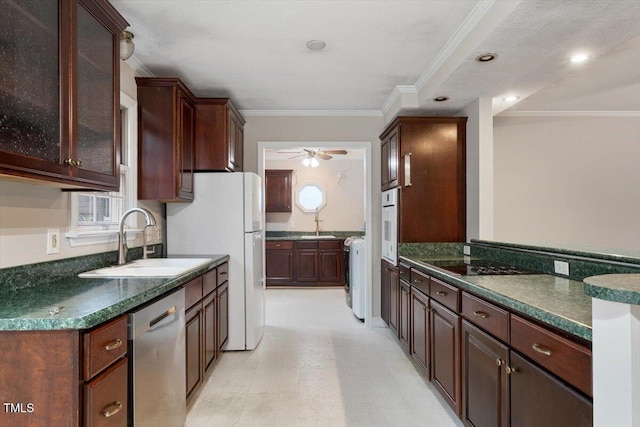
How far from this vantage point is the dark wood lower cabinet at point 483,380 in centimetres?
162

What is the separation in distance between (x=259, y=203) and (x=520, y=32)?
2641 millimetres

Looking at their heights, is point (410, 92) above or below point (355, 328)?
above

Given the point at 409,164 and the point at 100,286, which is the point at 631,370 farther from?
the point at 409,164

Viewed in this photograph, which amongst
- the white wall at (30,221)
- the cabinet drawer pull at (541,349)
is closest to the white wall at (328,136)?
the white wall at (30,221)

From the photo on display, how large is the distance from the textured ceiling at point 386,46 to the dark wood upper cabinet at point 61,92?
0.53 metres

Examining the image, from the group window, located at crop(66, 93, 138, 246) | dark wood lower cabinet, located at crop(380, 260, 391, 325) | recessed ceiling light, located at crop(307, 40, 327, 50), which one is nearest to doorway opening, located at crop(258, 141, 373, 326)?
dark wood lower cabinet, located at crop(380, 260, 391, 325)

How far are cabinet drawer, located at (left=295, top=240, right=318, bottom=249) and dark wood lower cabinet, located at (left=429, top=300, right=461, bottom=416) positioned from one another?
404 cm

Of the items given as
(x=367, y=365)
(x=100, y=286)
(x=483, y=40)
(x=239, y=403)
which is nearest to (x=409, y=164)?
(x=483, y=40)

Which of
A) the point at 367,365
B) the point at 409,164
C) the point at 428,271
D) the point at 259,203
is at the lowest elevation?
the point at 367,365

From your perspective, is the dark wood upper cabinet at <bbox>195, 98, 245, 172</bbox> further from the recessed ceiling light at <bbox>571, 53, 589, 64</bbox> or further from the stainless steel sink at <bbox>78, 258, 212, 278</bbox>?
the recessed ceiling light at <bbox>571, 53, 589, 64</bbox>

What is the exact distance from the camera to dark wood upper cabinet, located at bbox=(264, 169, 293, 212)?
7.02 m

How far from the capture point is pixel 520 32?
198 cm

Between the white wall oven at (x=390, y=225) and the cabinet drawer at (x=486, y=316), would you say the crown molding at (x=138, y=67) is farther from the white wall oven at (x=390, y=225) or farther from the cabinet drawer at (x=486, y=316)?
the cabinet drawer at (x=486, y=316)

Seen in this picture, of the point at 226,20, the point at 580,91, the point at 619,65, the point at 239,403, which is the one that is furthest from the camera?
the point at 580,91
